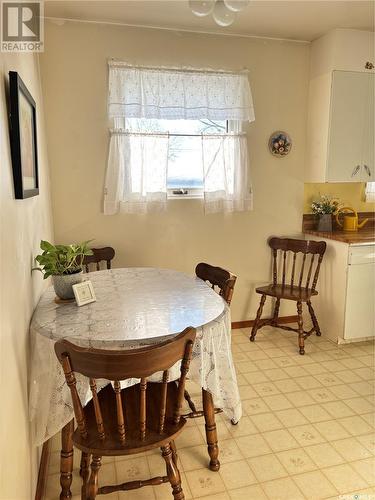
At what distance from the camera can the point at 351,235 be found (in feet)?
10.8

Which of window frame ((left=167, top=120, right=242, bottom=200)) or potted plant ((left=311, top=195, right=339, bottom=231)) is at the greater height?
window frame ((left=167, top=120, right=242, bottom=200))

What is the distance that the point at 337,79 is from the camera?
3.07 m

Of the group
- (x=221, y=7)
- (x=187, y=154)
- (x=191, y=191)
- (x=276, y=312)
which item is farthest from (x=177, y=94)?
(x=276, y=312)

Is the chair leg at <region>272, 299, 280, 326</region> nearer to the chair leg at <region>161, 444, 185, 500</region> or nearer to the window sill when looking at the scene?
the window sill

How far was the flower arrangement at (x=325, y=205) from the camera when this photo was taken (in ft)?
11.4

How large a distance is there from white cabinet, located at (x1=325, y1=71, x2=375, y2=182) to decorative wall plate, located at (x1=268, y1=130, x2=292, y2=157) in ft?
1.19

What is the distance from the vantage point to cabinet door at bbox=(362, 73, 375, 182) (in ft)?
10.4

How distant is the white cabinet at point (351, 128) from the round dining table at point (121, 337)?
6.40 feet

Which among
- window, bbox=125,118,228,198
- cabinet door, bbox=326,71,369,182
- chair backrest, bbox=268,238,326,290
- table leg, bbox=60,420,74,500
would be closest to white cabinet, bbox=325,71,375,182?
cabinet door, bbox=326,71,369,182

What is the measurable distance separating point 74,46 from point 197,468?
114 inches

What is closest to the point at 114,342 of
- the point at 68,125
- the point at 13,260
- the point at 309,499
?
the point at 13,260

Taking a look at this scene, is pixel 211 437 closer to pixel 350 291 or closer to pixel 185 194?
pixel 350 291

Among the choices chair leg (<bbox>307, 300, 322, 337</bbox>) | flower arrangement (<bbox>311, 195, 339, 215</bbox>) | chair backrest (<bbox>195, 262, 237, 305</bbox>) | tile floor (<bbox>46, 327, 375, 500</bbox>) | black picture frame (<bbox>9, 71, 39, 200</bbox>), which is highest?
black picture frame (<bbox>9, 71, 39, 200</bbox>)

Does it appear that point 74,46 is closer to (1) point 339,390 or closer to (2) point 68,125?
(2) point 68,125
